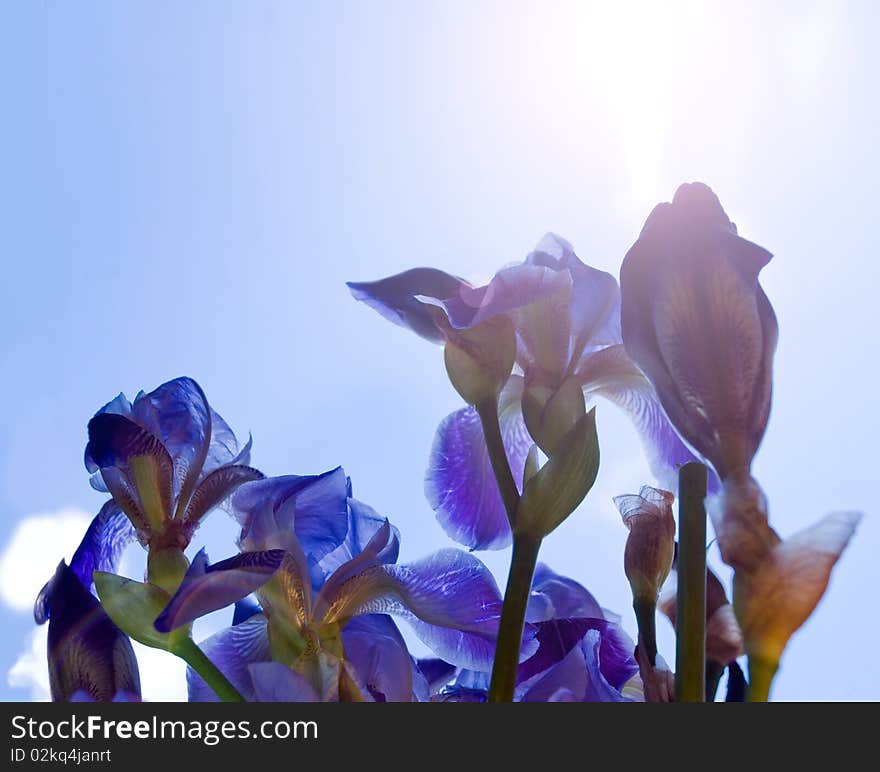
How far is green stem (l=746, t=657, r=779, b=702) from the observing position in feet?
1.09

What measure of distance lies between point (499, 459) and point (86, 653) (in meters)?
0.20

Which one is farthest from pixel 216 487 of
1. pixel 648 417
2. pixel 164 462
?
pixel 648 417

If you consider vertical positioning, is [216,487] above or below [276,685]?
above

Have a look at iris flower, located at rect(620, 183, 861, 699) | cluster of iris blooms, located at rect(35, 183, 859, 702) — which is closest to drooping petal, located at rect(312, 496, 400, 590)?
cluster of iris blooms, located at rect(35, 183, 859, 702)

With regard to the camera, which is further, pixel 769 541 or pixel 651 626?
pixel 651 626

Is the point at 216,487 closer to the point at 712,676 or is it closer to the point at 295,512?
the point at 295,512

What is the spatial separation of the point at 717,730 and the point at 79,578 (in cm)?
30

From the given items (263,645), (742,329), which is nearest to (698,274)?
(742,329)

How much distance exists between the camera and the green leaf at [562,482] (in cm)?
40

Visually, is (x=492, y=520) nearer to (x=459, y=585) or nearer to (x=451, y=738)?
(x=459, y=585)

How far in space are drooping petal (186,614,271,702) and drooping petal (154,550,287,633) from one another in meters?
0.08

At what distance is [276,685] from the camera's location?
1.23 feet

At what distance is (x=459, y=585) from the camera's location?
0.48 meters

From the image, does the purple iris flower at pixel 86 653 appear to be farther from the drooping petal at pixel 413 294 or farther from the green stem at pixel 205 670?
the drooping petal at pixel 413 294
